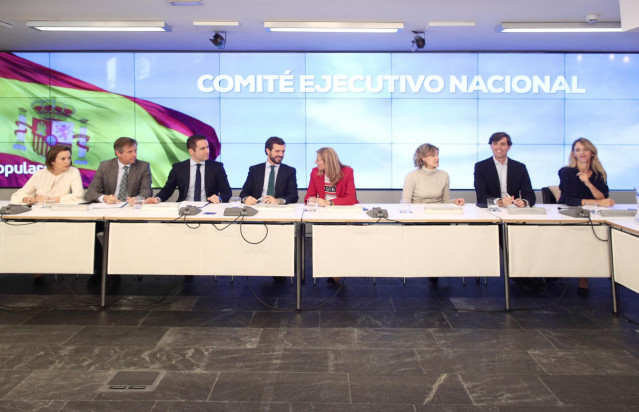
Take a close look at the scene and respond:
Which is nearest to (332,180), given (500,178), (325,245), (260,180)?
(260,180)

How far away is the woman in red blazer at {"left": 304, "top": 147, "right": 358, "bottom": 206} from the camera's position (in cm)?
446

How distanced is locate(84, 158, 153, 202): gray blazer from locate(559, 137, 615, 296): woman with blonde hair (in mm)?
3721

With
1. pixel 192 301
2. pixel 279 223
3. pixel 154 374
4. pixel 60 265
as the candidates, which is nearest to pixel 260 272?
pixel 279 223

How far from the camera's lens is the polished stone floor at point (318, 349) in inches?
93.4

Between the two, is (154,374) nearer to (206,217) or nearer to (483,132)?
(206,217)

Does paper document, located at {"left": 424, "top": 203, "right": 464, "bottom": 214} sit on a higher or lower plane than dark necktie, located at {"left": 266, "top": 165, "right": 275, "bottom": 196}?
lower

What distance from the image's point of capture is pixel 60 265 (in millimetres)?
3684

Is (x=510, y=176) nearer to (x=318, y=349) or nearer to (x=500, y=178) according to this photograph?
(x=500, y=178)

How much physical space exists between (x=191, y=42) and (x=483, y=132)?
12.0ft

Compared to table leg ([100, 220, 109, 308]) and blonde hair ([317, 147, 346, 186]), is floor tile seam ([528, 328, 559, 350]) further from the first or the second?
table leg ([100, 220, 109, 308])

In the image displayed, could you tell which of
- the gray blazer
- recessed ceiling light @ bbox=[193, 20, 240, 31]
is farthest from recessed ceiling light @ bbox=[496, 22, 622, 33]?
the gray blazer

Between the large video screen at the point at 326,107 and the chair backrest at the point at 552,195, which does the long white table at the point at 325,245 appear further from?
the large video screen at the point at 326,107

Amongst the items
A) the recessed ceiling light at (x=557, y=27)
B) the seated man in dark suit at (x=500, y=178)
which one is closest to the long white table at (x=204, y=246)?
the seated man in dark suit at (x=500, y=178)

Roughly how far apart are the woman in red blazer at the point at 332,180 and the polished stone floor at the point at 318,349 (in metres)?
0.78
